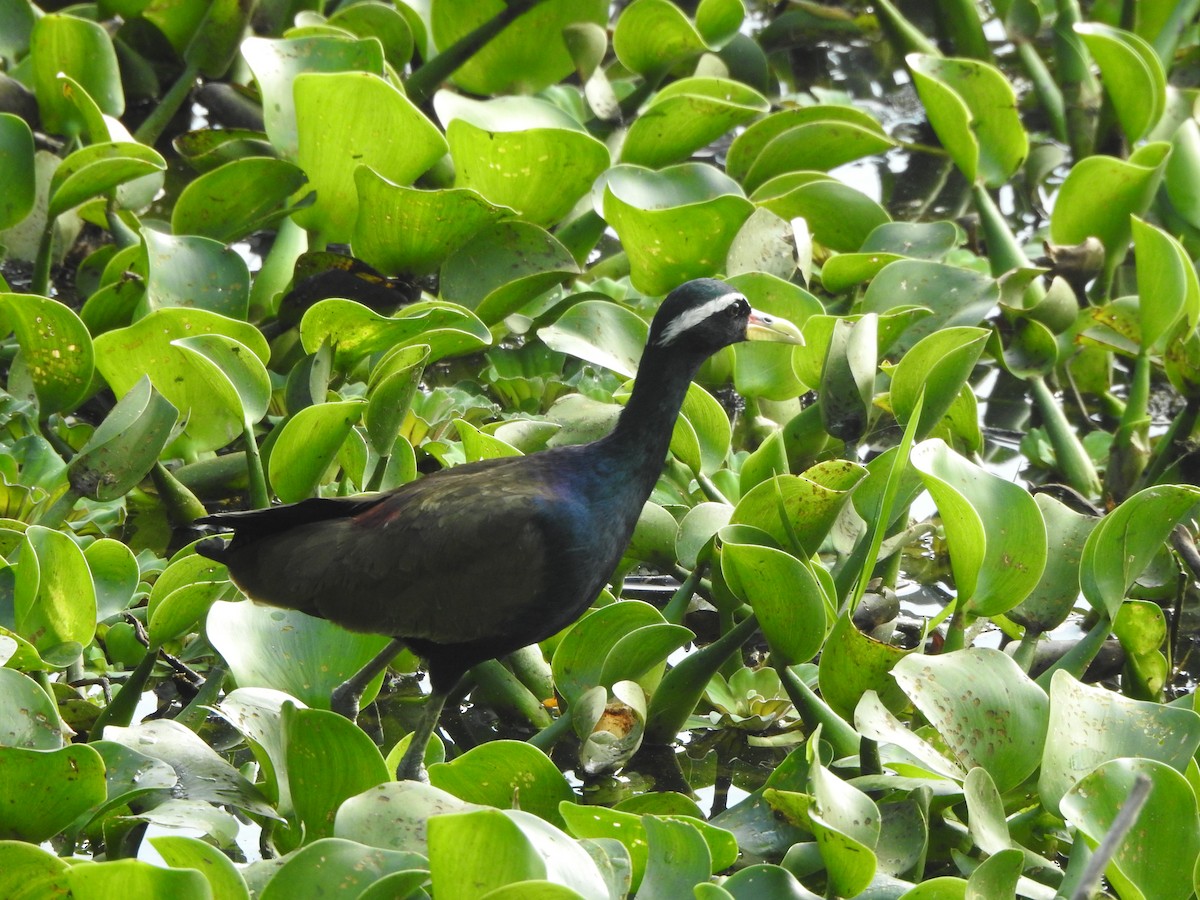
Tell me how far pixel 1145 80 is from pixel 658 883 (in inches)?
127

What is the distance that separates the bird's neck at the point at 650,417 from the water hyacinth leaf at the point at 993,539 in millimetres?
520

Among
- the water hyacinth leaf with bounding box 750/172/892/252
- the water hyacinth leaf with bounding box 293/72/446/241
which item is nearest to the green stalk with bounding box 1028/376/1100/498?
the water hyacinth leaf with bounding box 750/172/892/252

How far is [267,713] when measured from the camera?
2561 mm

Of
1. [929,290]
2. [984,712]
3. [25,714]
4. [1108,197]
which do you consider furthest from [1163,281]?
[25,714]

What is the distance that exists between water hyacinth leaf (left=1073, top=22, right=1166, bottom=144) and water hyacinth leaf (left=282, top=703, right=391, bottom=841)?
3.07m

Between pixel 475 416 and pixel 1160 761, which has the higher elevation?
pixel 1160 761

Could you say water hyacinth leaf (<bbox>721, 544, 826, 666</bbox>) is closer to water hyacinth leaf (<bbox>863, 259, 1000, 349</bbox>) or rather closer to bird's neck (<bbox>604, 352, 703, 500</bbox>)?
bird's neck (<bbox>604, 352, 703, 500</bbox>)

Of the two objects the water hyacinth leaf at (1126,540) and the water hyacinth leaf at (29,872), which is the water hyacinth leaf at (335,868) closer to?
the water hyacinth leaf at (29,872)

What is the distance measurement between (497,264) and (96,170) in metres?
1.00

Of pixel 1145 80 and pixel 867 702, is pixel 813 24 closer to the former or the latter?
pixel 1145 80

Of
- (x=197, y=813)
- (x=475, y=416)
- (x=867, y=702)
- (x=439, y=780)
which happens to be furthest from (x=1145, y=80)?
(x=197, y=813)

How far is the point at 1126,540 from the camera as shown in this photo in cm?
271

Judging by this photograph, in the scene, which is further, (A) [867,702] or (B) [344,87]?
(B) [344,87]

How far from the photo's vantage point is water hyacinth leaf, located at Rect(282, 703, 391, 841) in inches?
91.1
